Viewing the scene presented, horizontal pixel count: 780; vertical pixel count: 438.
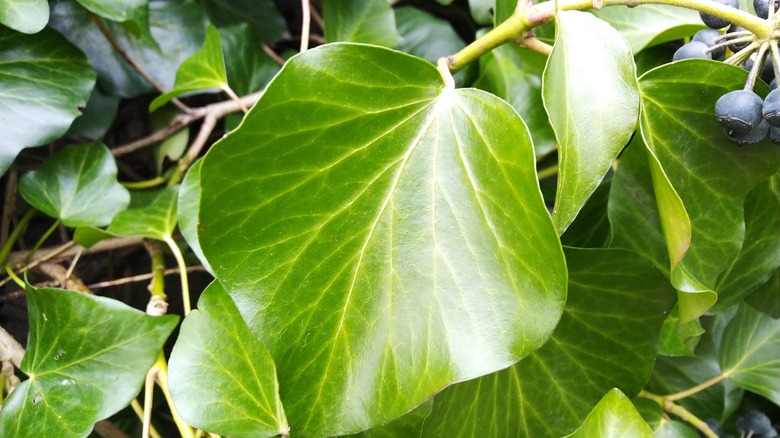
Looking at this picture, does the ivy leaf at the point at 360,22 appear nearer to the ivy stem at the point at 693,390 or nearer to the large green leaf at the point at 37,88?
the large green leaf at the point at 37,88

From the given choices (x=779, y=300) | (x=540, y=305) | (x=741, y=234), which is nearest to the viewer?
(x=540, y=305)

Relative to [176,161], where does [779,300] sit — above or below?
below

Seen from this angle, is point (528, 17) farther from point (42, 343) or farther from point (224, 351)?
point (42, 343)

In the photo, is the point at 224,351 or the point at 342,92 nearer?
the point at 342,92

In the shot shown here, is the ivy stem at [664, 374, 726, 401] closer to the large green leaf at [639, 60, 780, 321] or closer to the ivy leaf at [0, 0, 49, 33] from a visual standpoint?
the large green leaf at [639, 60, 780, 321]

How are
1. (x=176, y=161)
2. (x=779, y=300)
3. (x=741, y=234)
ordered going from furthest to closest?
(x=176, y=161) < (x=779, y=300) < (x=741, y=234)

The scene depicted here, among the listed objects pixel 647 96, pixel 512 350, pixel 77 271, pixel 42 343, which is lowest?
pixel 77 271

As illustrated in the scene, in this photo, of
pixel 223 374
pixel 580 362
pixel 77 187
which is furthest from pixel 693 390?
pixel 77 187

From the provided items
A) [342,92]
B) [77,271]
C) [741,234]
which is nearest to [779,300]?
[741,234]
